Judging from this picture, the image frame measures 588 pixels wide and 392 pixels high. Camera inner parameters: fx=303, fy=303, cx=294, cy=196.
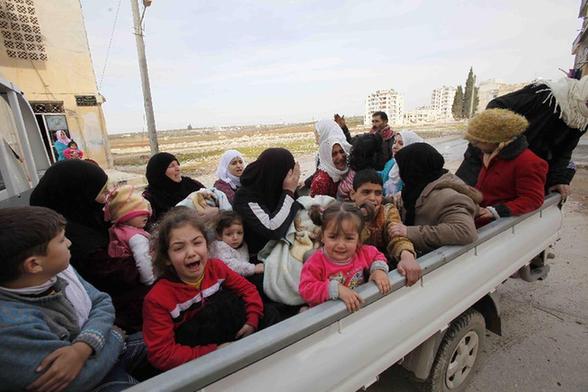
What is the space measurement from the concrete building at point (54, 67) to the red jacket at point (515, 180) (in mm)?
14355

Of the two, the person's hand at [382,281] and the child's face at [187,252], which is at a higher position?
the child's face at [187,252]

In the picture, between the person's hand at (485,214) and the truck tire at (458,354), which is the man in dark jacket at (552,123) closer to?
the person's hand at (485,214)

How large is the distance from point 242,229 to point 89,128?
1504cm

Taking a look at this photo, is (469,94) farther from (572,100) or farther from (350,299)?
(350,299)

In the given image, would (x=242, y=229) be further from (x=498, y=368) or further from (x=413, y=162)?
(x=498, y=368)

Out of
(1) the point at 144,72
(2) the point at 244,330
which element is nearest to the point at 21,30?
(1) the point at 144,72

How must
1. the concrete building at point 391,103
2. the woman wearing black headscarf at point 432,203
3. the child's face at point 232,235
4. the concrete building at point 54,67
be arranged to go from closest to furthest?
the woman wearing black headscarf at point 432,203 < the child's face at point 232,235 < the concrete building at point 54,67 < the concrete building at point 391,103

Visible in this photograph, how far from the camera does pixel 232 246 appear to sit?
2209 millimetres

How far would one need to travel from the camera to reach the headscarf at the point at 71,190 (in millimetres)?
1755

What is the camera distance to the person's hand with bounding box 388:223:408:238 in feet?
6.66

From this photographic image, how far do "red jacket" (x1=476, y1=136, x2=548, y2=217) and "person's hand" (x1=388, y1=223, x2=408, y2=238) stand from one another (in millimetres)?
971

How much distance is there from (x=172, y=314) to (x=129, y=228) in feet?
2.39

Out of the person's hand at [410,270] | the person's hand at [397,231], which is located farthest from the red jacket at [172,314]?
the person's hand at [397,231]

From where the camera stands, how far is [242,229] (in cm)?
223
